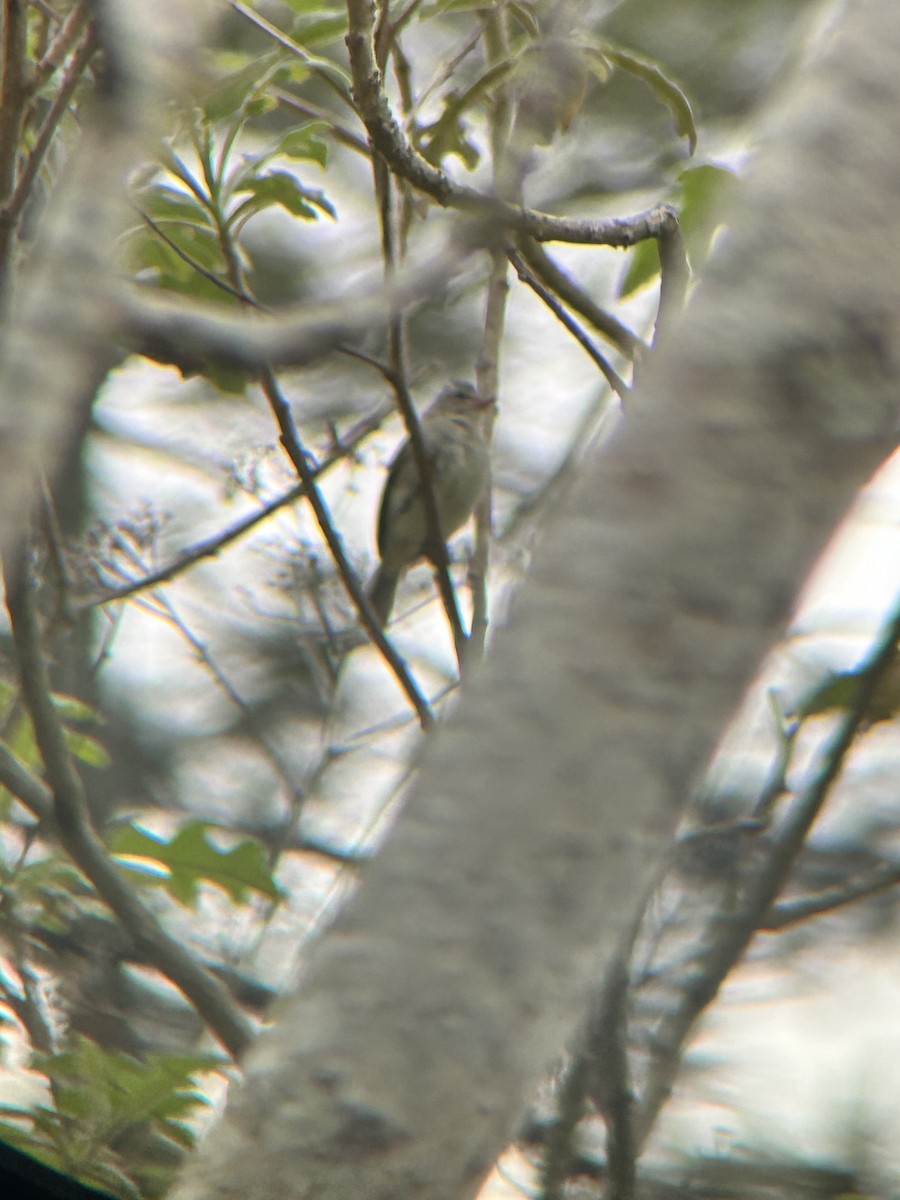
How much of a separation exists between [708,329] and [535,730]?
0.25 metres

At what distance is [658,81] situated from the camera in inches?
85.6

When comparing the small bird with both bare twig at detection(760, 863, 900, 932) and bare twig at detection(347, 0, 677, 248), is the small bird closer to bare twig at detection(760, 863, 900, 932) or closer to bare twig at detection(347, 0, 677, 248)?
bare twig at detection(760, 863, 900, 932)

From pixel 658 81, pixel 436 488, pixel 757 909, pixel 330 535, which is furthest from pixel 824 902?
pixel 436 488

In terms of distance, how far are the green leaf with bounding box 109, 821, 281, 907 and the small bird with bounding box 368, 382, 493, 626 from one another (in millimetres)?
2034

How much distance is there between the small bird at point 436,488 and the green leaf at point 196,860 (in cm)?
203

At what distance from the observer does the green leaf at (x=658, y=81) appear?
2117 mm

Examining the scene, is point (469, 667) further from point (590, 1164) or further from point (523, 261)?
point (590, 1164)

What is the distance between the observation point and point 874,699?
7.75 ft

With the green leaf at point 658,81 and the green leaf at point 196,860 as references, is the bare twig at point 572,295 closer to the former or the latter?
the green leaf at point 658,81

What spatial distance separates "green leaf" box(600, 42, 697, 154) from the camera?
2.12 meters

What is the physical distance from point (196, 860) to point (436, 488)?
104 inches

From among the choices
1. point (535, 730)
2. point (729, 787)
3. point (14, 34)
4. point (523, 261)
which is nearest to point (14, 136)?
point (14, 34)

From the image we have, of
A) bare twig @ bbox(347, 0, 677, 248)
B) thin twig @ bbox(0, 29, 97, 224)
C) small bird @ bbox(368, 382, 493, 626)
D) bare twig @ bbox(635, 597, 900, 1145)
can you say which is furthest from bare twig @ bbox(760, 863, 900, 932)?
small bird @ bbox(368, 382, 493, 626)

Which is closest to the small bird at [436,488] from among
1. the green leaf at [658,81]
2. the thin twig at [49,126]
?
the green leaf at [658,81]
